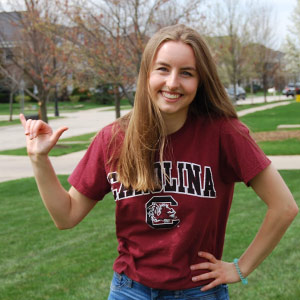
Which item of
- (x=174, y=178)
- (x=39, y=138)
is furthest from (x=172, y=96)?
(x=39, y=138)

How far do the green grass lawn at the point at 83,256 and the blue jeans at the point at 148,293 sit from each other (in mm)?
2333

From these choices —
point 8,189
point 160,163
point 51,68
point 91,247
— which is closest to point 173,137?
point 160,163

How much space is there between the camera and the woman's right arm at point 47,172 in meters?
2.00

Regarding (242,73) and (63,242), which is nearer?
(63,242)

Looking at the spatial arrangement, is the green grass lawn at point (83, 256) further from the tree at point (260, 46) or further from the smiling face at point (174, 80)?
the tree at point (260, 46)

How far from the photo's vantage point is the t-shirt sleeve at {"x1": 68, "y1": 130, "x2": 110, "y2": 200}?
2.03 metres

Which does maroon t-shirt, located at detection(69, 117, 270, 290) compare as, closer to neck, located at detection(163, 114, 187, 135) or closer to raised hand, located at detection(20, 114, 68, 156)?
neck, located at detection(163, 114, 187, 135)

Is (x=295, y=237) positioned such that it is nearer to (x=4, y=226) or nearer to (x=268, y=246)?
(x=4, y=226)

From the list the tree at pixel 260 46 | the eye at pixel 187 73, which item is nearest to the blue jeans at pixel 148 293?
the eye at pixel 187 73

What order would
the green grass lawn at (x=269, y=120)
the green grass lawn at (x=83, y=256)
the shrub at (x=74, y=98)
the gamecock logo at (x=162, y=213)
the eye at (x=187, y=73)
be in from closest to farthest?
the gamecock logo at (x=162, y=213), the eye at (x=187, y=73), the green grass lawn at (x=83, y=256), the green grass lawn at (x=269, y=120), the shrub at (x=74, y=98)

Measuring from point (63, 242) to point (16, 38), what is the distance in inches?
565

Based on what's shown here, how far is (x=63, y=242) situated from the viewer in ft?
19.2

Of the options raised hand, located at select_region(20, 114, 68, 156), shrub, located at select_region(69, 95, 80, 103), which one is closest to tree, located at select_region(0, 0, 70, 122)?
raised hand, located at select_region(20, 114, 68, 156)

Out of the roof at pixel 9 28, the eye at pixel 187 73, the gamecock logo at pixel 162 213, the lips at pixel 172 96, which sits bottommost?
the roof at pixel 9 28
